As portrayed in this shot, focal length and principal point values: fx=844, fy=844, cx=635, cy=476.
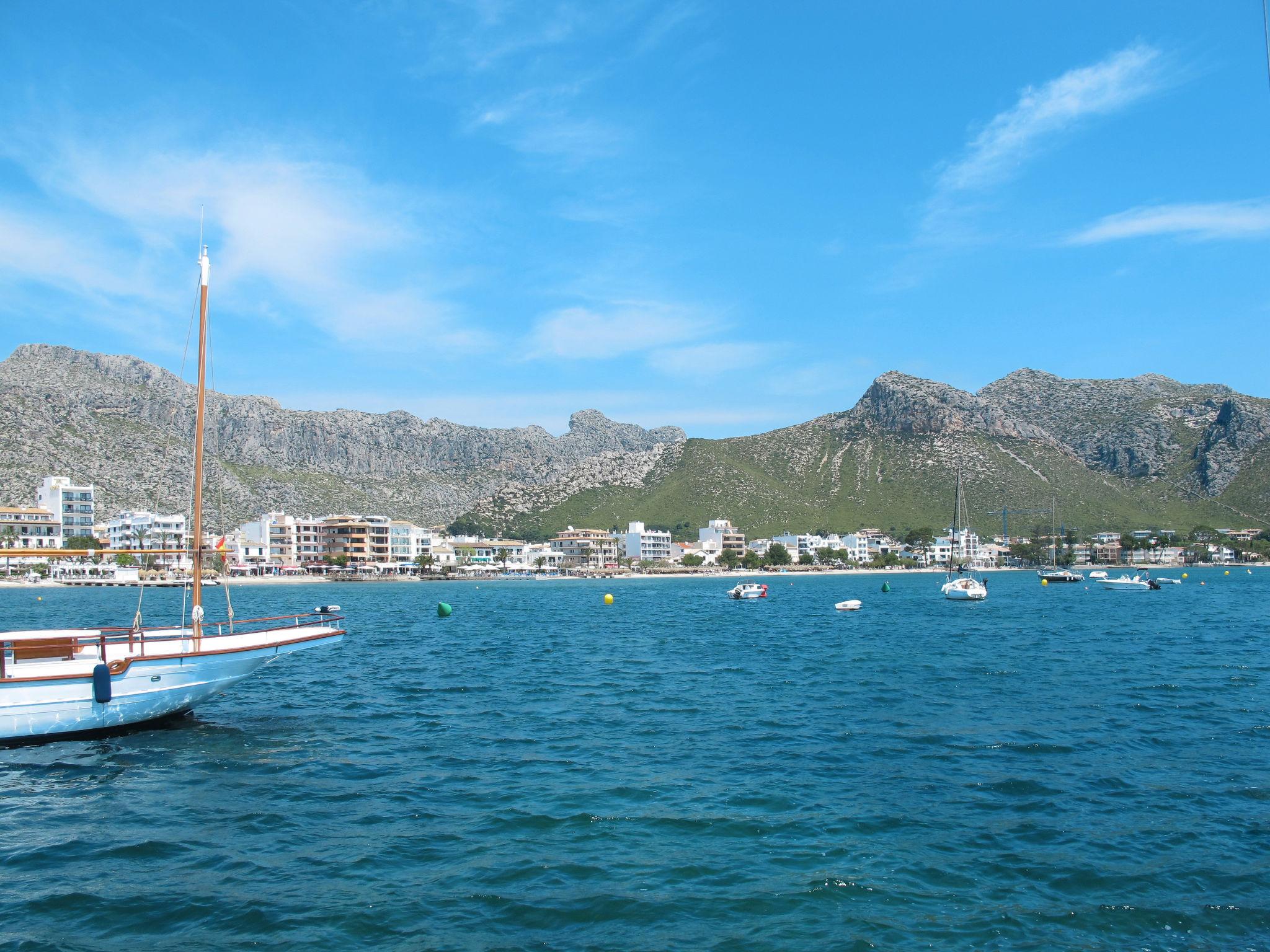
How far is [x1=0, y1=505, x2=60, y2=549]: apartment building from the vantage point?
501 ft

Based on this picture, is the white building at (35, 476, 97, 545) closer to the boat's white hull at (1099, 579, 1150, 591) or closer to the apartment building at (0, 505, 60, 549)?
the apartment building at (0, 505, 60, 549)

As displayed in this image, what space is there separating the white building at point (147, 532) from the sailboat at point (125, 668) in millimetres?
147141

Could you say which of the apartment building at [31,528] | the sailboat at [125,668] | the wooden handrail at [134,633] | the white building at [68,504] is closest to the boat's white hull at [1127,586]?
the wooden handrail at [134,633]

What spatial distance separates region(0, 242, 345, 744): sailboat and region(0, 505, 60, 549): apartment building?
155m

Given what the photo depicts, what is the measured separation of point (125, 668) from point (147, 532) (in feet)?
535

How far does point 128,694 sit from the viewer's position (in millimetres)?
22562

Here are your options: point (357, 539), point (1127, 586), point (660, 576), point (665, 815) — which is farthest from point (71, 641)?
point (660, 576)

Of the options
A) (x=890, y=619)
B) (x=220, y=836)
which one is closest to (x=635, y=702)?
(x=220, y=836)

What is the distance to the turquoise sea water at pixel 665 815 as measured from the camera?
11.7 m

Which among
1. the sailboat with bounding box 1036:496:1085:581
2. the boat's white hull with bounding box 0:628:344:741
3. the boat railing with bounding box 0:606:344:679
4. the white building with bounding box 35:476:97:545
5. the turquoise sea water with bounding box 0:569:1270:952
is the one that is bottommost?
the sailboat with bounding box 1036:496:1085:581

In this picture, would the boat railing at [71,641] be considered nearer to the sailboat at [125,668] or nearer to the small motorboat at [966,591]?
the sailboat at [125,668]

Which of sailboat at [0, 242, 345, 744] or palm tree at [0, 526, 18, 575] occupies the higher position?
palm tree at [0, 526, 18, 575]

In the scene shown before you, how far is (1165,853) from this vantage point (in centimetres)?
1409

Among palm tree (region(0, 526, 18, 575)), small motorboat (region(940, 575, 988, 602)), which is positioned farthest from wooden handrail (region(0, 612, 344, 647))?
palm tree (region(0, 526, 18, 575))
